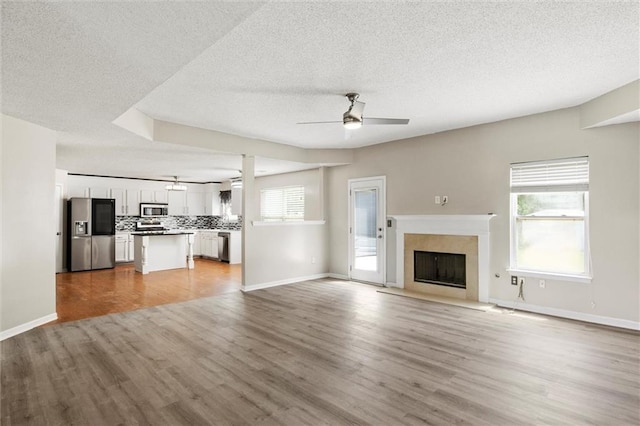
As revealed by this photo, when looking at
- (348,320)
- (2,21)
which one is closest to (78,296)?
(348,320)

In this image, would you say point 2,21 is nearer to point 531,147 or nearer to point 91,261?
point 531,147

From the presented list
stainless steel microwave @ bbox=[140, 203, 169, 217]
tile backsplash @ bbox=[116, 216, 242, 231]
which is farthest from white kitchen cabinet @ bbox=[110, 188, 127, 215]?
stainless steel microwave @ bbox=[140, 203, 169, 217]

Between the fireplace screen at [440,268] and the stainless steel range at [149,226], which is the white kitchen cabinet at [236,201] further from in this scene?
the fireplace screen at [440,268]

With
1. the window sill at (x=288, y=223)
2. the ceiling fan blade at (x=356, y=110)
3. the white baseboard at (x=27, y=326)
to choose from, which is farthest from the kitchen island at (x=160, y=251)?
the ceiling fan blade at (x=356, y=110)

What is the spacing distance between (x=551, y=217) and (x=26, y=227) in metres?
6.72

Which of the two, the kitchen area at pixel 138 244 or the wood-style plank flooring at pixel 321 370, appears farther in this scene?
the kitchen area at pixel 138 244

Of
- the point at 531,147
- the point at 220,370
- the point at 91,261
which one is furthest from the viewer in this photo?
the point at 91,261

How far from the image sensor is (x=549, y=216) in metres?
4.70

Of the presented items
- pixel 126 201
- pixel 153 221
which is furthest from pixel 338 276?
pixel 126 201

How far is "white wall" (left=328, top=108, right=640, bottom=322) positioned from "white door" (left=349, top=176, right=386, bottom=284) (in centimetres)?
22

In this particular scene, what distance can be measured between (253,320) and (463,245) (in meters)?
3.46

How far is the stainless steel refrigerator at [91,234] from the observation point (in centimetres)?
816

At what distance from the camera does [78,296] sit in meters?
5.70

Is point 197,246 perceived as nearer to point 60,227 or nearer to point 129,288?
point 60,227
